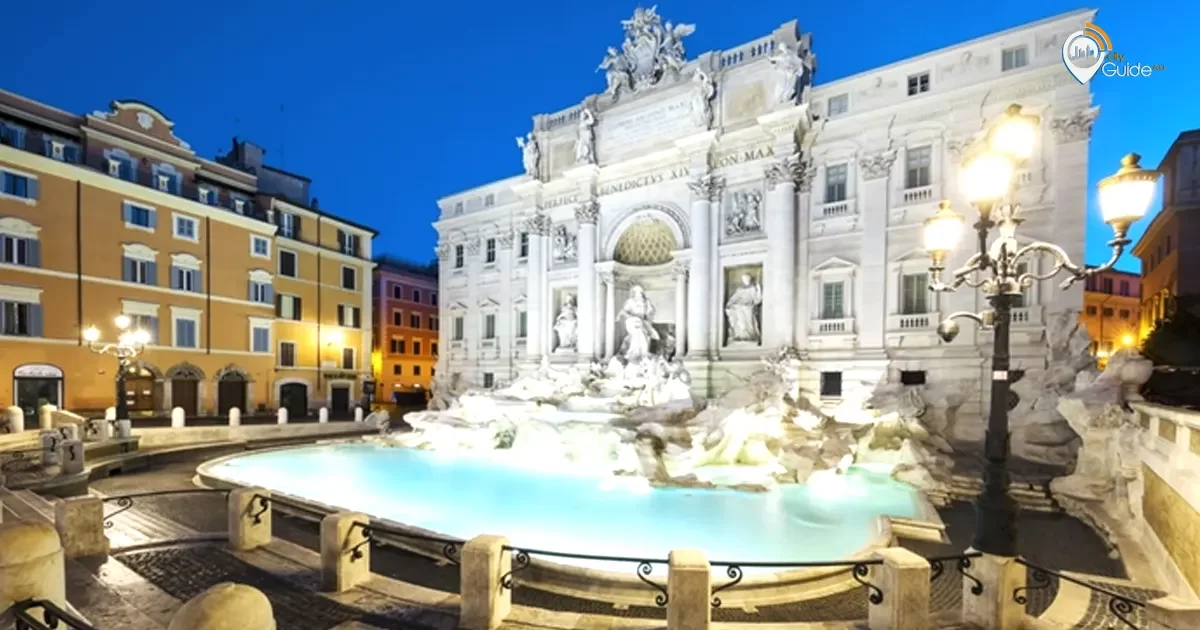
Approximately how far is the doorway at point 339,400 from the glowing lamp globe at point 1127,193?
1221 inches

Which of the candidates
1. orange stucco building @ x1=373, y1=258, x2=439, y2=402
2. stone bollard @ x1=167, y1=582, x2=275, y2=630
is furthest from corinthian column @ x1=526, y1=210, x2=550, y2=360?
stone bollard @ x1=167, y1=582, x2=275, y2=630

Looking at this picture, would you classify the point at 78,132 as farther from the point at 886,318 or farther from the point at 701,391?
the point at 886,318

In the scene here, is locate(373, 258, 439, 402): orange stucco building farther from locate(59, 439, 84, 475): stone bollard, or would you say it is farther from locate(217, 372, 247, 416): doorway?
locate(59, 439, 84, 475): stone bollard

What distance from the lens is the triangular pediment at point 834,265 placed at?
17188 millimetres

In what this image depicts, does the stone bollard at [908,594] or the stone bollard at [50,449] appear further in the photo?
the stone bollard at [50,449]

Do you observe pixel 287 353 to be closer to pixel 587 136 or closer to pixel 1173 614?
pixel 587 136

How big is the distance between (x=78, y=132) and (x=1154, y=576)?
3238cm

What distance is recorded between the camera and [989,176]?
447 cm

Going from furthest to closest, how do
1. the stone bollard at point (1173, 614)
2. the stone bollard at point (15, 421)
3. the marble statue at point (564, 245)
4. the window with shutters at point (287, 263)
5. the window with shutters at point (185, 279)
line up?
the window with shutters at point (287, 263) < the marble statue at point (564, 245) < the window with shutters at point (185, 279) < the stone bollard at point (15, 421) < the stone bollard at point (1173, 614)

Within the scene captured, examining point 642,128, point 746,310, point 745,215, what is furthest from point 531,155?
point 746,310

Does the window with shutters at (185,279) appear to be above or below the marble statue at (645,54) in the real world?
below

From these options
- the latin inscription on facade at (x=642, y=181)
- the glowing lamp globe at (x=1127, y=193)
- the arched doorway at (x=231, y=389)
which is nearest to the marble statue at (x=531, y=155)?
the latin inscription on facade at (x=642, y=181)

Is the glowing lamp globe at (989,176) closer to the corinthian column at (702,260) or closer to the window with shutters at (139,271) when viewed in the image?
the corinthian column at (702,260)

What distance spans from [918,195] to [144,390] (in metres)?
30.8
